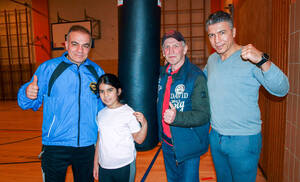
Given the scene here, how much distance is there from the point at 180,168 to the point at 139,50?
1738 millimetres

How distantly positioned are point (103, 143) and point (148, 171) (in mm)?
1489

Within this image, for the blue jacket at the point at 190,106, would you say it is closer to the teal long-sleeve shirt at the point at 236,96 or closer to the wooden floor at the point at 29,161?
the teal long-sleeve shirt at the point at 236,96

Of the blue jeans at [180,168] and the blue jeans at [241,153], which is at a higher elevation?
the blue jeans at [241,153]

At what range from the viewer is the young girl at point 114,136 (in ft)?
4.91

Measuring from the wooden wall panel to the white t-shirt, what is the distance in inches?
58.0

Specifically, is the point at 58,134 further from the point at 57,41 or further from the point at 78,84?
the point at 57,41

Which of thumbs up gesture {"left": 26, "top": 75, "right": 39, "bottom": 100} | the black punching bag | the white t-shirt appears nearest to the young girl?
the white t-shirt

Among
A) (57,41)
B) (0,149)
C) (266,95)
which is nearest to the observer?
(266,95)

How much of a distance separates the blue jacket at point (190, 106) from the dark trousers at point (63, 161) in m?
0.76

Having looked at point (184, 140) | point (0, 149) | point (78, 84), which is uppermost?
point (78, 84)

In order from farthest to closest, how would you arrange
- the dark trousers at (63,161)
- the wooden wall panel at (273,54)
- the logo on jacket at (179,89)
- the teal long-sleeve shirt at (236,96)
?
the wooden wall panel at (273,54) < the dark trousers at (63,161) < the logo on jacket at (179,89) < the teal long-sleeve shirt at (236,96)

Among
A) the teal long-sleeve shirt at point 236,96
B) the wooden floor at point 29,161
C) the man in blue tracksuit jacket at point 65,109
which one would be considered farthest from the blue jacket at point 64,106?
the wooden floor at point 29,161

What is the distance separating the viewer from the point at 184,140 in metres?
1.39

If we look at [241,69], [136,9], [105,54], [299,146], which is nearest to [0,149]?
[136,9]
